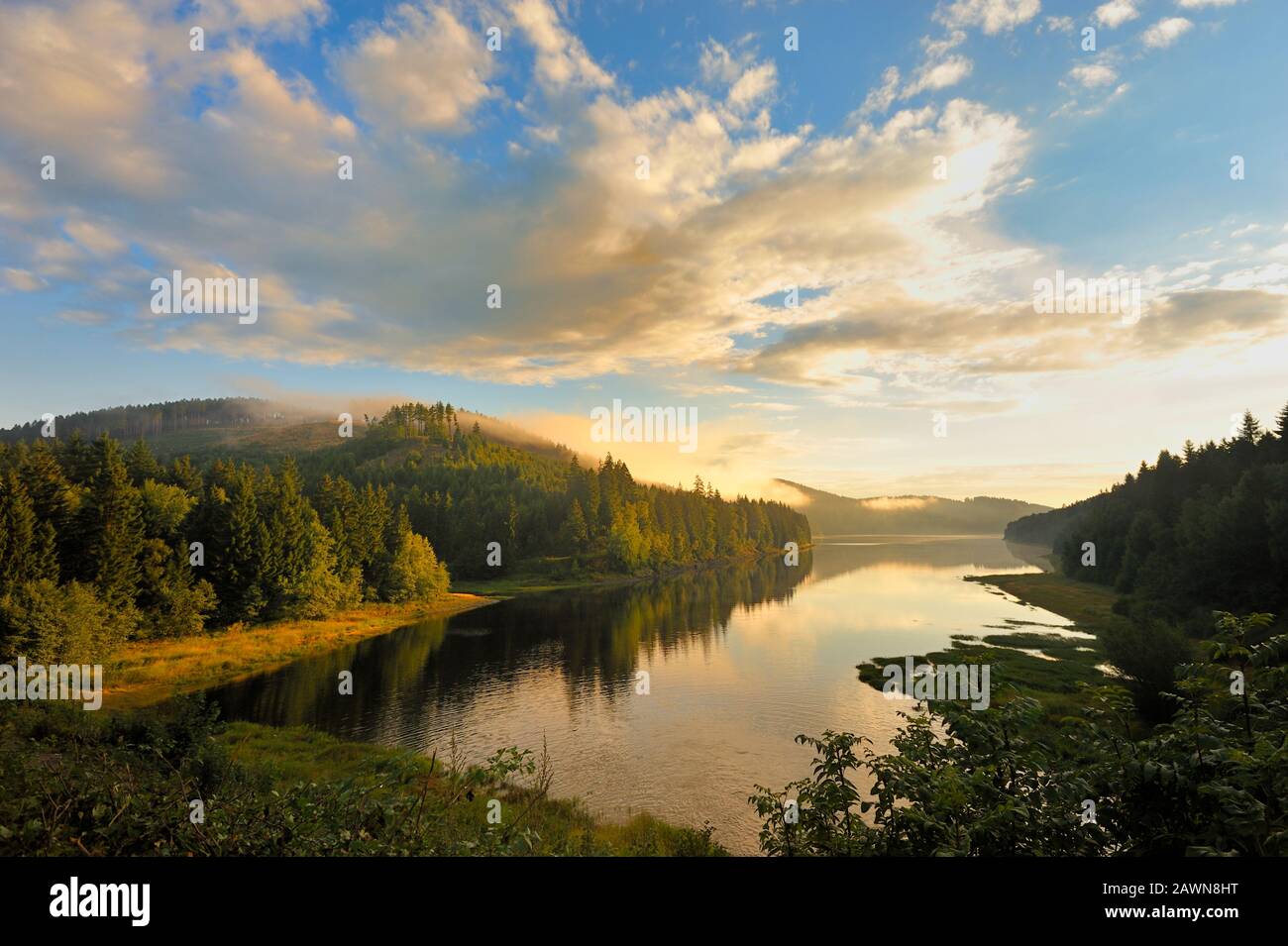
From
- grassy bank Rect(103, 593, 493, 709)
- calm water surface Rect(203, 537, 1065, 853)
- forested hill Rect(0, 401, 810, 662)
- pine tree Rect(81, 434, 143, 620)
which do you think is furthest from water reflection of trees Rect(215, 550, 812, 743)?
pine tree Rect(81, 434, 143, 620)

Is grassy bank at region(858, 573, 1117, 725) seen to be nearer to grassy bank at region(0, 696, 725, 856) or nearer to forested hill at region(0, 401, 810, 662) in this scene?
grassy bank at region(0, 696, 725, 856)

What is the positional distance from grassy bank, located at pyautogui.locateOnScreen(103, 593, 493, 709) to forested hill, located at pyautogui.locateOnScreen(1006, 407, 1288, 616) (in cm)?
8889

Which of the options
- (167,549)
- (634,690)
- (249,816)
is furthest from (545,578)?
(249,816)

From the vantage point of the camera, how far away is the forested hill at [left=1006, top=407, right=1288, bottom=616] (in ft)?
168

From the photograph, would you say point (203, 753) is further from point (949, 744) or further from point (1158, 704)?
point (1158, 704)

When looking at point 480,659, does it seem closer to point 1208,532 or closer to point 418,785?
point 418,785

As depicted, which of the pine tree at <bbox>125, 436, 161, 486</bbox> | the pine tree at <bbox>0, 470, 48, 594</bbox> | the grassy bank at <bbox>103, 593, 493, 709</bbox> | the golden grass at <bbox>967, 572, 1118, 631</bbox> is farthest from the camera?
the pine tree at <bbox>125, 436, 161, 486</bbox>

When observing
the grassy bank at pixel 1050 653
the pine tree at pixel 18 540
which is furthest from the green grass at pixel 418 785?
the pine tree at pixel 18 540

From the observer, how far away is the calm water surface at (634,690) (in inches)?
1254

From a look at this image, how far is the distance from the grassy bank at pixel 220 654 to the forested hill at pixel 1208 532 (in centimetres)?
8889

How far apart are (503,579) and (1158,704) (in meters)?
112

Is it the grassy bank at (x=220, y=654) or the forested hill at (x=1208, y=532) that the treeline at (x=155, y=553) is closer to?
the grassy bank at (x=220, y=654)

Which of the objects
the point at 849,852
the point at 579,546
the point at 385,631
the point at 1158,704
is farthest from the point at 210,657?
the point at 579,546
